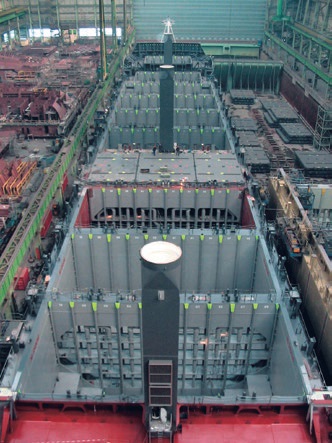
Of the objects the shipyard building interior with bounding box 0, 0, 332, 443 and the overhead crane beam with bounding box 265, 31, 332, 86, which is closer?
the shipyard building interior with bounding box 0, 0, 332, 443

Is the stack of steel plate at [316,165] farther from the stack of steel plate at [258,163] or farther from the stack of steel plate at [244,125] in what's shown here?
the stack of steel plate at [244,125]

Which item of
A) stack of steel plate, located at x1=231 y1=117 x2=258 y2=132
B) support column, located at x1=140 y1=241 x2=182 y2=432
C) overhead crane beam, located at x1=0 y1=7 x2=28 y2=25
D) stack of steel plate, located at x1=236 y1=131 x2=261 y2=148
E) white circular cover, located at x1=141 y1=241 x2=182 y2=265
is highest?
overhead crane beam, located at x1=0 y1=7 x2=28 y2=25

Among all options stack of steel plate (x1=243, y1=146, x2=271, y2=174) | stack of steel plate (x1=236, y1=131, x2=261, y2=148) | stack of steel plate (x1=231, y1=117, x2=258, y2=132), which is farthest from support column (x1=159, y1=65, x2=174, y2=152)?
stack of steel plate (x1=231, y1=117, x2=258, y2=132)

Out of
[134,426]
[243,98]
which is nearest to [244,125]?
[243,98]

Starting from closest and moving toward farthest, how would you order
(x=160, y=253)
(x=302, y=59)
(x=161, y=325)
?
(x=160, y=253) → (x=161, y=325) → (x=302, y=59)

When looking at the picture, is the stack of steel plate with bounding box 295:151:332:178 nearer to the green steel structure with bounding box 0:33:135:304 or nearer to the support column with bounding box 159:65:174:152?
the support column with bounding box 159:65:174:152

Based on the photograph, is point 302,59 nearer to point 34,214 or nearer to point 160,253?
point 34,214

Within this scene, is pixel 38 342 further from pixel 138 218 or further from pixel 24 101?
pixel 24 101
